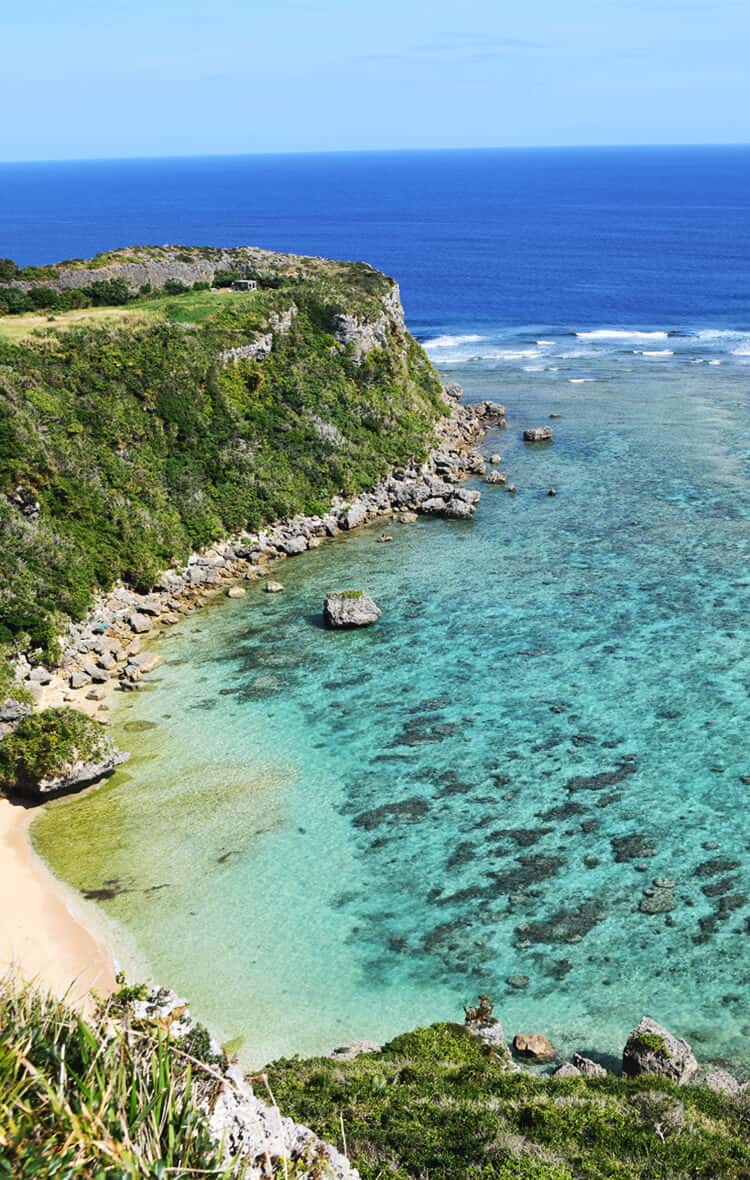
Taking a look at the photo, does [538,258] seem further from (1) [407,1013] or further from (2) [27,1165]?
(2) [27,1165]

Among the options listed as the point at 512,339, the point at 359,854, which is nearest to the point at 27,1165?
the point at 359,854

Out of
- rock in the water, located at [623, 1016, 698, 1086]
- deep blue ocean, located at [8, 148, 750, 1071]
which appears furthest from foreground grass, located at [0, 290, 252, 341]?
rock in the water, located at [623, 1016, 698, 1086]

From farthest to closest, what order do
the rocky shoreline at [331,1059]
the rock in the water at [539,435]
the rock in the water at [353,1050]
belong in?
the rock in the water at [539,435], the rock in the water at [353,1050], the rocky shoreline at [331,1059]

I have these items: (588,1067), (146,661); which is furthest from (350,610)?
(588,1067)

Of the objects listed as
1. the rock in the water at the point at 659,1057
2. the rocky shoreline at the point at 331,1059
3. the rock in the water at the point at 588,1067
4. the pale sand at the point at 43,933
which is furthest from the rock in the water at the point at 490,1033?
the pale sand at the point at 43,933

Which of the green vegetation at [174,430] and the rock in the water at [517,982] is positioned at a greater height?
the green vegetation at [174,430]

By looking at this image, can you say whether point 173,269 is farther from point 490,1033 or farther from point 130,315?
point 490,1033

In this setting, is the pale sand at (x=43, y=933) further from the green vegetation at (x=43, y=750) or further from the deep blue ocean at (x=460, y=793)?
the green vegetation at (x=43, y=750)
